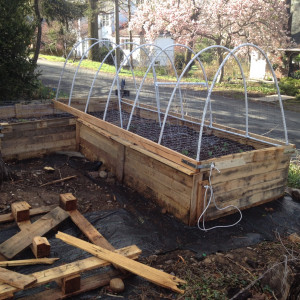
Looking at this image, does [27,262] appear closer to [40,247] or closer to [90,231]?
[40,247]

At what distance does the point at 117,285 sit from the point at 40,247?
0.85 metres

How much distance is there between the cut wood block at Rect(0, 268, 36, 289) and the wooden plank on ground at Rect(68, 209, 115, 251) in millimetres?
949

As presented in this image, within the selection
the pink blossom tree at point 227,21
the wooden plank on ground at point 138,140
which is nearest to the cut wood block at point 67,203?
the wooden plank on ground at point 138,140

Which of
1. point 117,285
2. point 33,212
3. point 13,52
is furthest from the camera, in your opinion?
point 13,52

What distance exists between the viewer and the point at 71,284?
2844mm

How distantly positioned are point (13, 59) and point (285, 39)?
1584 cm

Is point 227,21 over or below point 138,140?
over

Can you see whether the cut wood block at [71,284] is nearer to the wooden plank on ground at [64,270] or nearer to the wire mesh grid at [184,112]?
the wooden plank on ground at [64,270]

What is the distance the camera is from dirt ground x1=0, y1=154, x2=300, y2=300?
115 inches

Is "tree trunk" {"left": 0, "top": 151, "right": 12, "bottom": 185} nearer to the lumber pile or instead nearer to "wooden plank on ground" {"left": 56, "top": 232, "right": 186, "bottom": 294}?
the lumber pile

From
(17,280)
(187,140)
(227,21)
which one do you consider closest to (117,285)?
(17,280)

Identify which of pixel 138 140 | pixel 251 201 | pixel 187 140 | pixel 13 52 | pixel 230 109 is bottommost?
pixel 230 109

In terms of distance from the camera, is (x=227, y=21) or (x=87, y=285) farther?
(x=227, y=21)

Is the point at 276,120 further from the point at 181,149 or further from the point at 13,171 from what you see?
the point at 13,171
